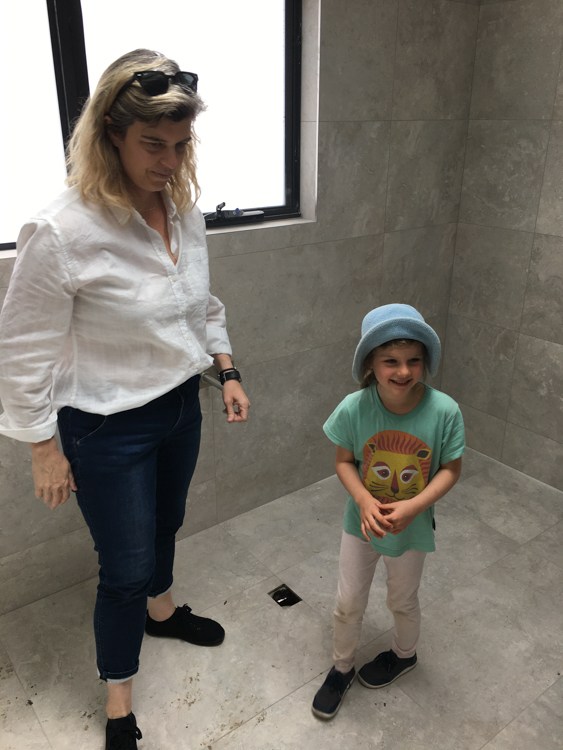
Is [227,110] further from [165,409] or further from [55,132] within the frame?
[165,409]

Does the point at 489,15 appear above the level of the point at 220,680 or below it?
above

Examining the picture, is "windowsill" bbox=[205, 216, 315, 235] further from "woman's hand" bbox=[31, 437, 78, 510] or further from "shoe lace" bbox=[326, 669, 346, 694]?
"shoe lace" bbox=[326, 669, 346, 694]

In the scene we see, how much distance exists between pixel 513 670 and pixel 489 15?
2.22 m

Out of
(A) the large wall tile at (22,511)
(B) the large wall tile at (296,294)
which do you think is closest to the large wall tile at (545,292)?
(B) the large wall tile at (296,294)

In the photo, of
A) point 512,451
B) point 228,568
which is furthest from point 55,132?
point 512,451

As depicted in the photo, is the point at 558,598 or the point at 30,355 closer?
the point at 30,355

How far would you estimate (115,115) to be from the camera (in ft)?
3.52

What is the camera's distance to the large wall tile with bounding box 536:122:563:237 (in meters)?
2.17

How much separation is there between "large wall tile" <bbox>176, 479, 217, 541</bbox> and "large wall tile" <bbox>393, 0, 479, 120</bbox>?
1.49 metres

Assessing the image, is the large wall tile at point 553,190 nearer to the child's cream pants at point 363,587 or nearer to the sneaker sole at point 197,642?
the child's cream pants at point 363,587

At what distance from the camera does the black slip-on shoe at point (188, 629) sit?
67.9 inches

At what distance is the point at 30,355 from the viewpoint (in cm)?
108

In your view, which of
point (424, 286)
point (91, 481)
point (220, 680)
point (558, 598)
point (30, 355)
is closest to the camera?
point (30, 355)

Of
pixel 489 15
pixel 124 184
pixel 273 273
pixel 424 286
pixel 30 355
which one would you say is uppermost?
pixel 489 15
